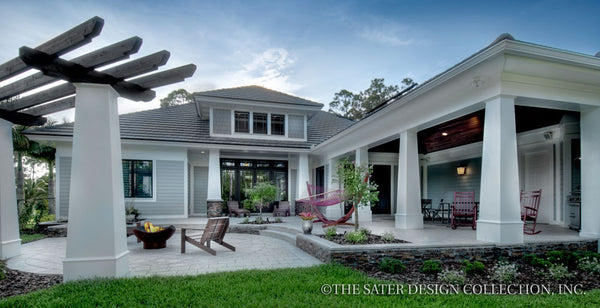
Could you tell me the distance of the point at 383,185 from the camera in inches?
506

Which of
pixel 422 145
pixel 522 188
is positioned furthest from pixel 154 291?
pixel 422 145

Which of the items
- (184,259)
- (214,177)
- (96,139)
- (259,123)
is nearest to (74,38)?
(96,139)

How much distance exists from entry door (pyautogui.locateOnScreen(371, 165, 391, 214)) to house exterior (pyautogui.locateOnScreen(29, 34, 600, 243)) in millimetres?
43

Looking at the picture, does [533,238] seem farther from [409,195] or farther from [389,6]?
[389,6]

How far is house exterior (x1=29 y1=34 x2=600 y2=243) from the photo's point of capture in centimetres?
485

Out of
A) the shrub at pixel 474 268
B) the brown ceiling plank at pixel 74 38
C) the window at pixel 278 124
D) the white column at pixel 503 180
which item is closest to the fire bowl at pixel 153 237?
the brown ceiling plank at pixel 74 38

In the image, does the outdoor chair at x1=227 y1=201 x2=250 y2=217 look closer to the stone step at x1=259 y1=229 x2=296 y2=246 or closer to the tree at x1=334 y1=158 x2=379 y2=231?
the stone step at x1=259 y1=229 x2=296 y2=246

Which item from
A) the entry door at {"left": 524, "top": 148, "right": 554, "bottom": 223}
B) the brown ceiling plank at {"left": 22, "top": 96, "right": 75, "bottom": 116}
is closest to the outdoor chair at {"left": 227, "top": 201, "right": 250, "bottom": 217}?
the brown ceiling plank at {"left": 22, "top": 96, "right": 75, "bottom": 116}

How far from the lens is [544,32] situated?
29.2ft

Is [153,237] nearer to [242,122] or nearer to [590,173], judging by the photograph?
[242,122]

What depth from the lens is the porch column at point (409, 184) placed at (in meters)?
7.31

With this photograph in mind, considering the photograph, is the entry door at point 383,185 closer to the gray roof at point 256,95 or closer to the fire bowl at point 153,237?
the gray roof at point 256,95

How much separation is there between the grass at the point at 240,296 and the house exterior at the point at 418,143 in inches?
76.1

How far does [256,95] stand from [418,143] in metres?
7.19
